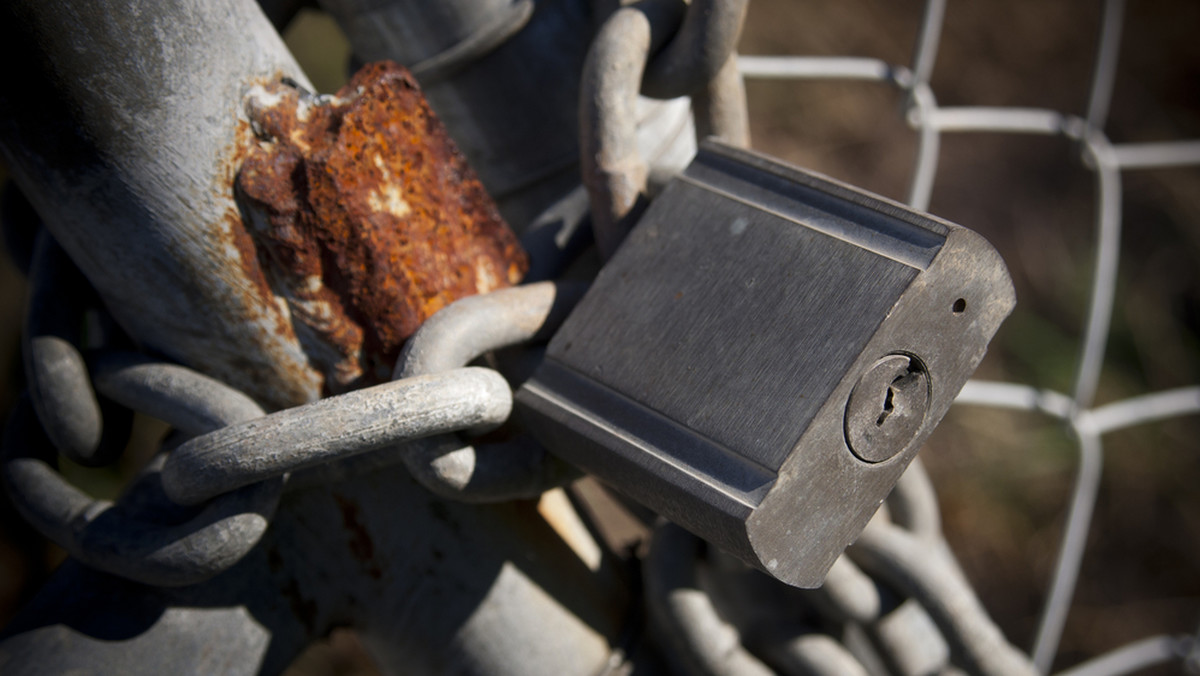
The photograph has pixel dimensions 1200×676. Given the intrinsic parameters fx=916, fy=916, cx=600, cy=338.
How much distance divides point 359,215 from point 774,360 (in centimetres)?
23

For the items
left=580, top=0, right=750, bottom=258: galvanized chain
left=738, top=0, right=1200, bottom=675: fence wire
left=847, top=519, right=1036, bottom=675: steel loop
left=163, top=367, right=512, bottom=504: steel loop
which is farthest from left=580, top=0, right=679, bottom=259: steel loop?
left=738, top=0, right=1200, bottom=675: fence wire

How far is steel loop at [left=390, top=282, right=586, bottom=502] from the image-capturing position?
0.46 metres

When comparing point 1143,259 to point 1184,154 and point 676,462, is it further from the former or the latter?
point 676,462

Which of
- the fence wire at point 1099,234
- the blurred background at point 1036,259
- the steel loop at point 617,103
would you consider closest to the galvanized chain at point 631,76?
the steel loop at point 617,103

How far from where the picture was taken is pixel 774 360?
44 cm

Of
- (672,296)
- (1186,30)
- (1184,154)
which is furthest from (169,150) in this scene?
(1186,30)

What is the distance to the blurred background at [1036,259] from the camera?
2.02m

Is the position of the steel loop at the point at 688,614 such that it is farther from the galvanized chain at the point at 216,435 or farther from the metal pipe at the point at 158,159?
the metal pipe at the point at 158,159

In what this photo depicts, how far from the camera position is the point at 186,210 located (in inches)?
18.1

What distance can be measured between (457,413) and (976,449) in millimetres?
1981

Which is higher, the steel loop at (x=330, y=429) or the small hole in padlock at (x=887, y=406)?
the steel loop at (x=330, y=429)

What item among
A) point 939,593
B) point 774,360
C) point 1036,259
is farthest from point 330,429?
point 1036,259

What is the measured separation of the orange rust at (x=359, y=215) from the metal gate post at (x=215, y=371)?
2 cm

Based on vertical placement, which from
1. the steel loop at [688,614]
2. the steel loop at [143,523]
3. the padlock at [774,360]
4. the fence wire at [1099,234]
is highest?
the steel loop at [143,523]
